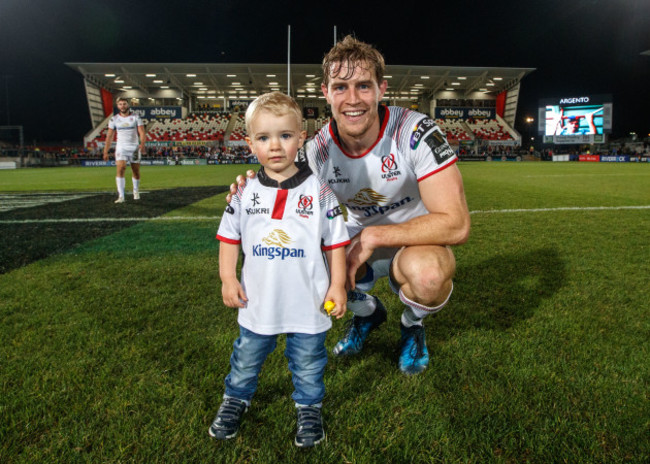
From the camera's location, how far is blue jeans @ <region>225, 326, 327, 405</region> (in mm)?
1657

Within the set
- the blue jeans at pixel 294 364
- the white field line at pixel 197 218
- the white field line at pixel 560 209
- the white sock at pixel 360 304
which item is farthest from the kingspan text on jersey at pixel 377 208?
the white field line at pixel 560 209

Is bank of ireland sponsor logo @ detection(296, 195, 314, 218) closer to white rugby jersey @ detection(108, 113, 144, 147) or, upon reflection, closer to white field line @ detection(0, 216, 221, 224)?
white field line @ detection(0, 216, 221, 224)

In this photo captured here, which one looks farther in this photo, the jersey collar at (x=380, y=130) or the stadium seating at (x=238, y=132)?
the stadium seating at (x=238, y=132)

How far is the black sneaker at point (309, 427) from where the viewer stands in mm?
1521

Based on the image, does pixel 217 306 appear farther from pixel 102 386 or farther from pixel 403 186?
pixel 403 186

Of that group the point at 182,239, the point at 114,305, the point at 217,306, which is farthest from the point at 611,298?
the point at 182,239

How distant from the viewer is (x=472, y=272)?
144 inches

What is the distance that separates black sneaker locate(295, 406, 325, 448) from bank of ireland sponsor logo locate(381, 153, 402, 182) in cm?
135

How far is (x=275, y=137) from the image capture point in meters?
1.68

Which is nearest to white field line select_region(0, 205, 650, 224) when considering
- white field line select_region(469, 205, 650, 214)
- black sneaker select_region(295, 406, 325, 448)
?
white field line select_region(469, 205, 650, 214)

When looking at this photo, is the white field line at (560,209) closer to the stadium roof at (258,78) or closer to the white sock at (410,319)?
the white sock at (410,319)

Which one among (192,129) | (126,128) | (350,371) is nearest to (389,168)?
(350,371)

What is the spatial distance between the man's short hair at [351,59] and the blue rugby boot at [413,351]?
1.42 m

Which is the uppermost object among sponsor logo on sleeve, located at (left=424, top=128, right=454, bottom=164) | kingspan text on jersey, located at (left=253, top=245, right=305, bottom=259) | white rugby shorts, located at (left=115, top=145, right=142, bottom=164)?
white rugby shorts, located at (left=115, top=145, right=142, bottom=164)
